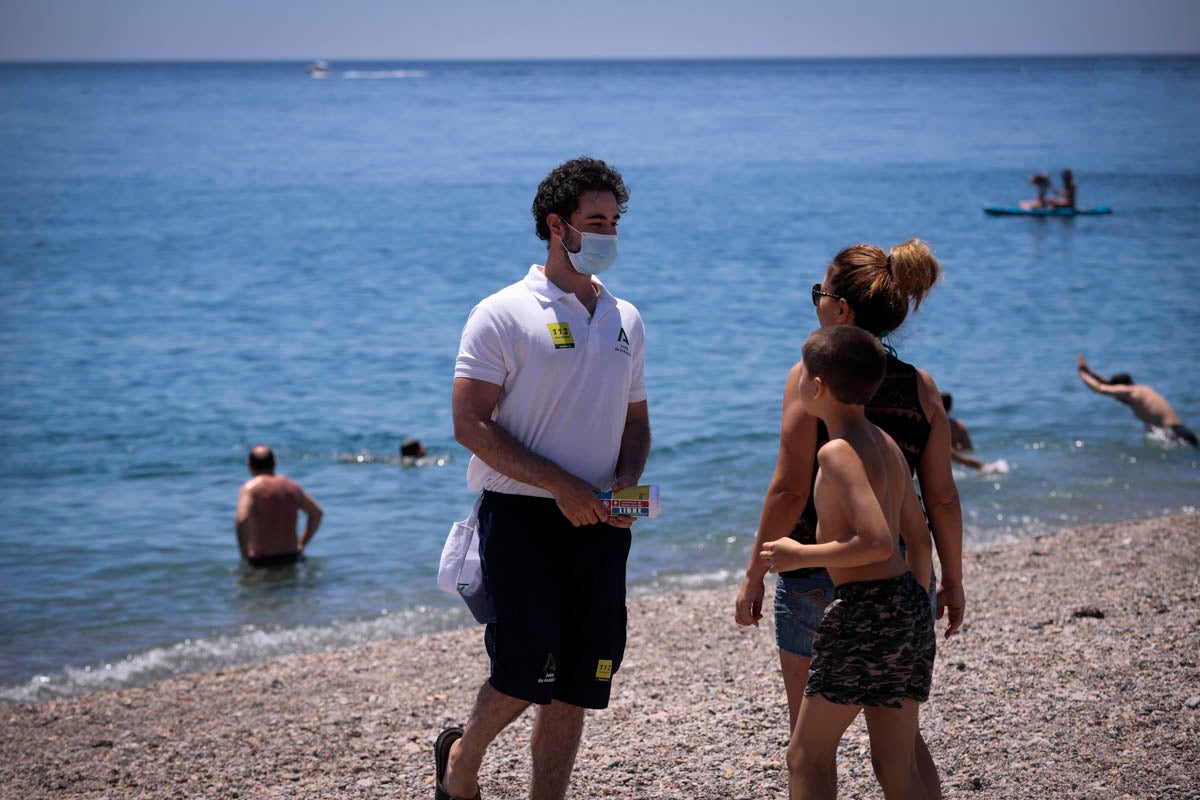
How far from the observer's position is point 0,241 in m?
30.0

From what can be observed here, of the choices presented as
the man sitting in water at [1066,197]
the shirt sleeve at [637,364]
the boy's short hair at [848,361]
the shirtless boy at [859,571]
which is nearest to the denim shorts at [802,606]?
the shirtless boy at [859,571]

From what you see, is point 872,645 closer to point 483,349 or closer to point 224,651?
point 483,349

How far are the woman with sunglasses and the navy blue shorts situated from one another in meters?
0.53

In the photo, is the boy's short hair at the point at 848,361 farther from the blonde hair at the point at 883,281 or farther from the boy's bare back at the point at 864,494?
the blonde hair at the point at 883,281

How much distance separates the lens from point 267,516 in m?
9.58

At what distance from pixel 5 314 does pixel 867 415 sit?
2220cm

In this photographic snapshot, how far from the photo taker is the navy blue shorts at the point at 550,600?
3479 mm

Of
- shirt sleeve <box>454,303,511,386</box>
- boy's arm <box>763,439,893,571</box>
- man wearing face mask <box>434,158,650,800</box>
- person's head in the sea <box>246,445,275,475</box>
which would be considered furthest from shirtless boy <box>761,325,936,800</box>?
person's head in the sea <box>246,445,275,475</box>

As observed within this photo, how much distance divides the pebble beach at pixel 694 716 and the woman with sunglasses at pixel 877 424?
117 centimetres

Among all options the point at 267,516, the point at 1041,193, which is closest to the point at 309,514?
the point at 267,516

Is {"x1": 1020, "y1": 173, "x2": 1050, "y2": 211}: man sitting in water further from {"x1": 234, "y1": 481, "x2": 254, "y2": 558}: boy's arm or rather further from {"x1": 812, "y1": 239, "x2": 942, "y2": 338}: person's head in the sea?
{"x1": 812, "y1": 239, "x2": 942, "y2": 338}: person's head in the sea

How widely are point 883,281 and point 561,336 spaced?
38.1 inches

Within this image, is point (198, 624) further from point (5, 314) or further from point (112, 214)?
point (112, 214)

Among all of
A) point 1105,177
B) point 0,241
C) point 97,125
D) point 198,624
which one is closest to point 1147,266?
point 1105,177
